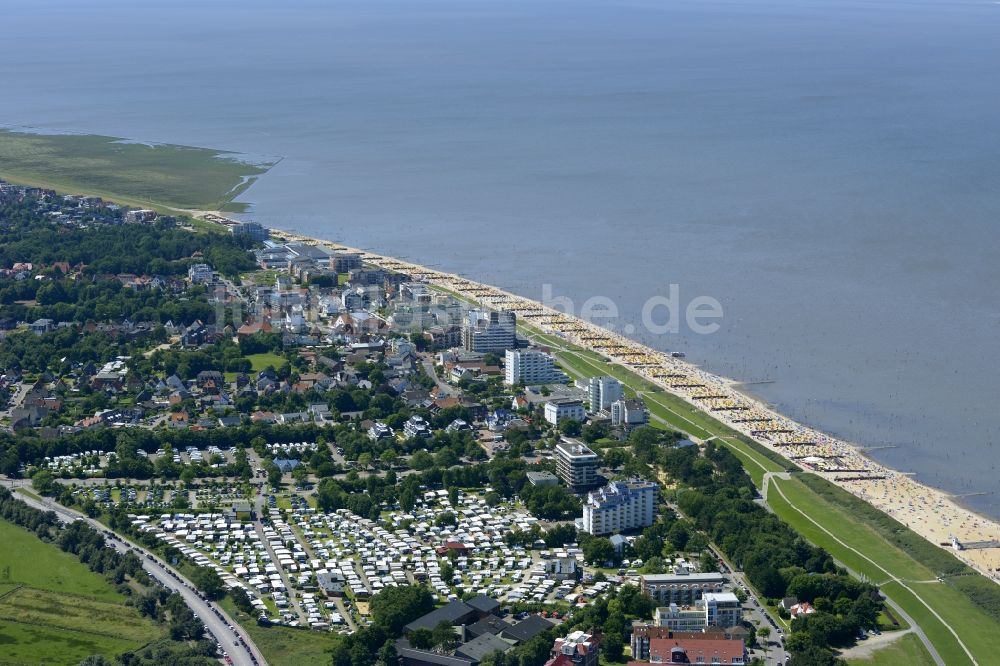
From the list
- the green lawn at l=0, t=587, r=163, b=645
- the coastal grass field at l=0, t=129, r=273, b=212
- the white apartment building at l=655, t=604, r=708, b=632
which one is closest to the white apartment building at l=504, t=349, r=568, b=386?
the white apartment building at l=655, t=604, r=708, b=632

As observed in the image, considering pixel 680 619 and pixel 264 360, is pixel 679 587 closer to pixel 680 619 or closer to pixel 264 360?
pixel 680 619

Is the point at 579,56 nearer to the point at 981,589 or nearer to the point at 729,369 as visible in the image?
the point at 729,369

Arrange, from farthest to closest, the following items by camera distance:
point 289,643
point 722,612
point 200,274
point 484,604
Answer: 1. point 200,274
2. point 484,604
3. point 722,612
4. point 289,643

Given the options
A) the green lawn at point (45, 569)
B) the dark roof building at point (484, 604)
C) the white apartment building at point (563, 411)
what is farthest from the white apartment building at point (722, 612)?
the white apartment building at point (563, 411)

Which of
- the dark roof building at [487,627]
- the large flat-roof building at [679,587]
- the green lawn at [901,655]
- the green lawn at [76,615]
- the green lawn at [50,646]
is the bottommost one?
the green lawn at [50,646]

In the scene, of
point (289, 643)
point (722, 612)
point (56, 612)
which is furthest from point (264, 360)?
point (722, 612)

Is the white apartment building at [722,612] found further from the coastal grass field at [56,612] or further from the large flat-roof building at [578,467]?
the coastal grass field at [56,612]

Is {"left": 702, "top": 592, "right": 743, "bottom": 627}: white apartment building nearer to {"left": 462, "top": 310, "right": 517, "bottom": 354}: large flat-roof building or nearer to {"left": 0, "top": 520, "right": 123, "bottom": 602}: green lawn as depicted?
{"left": 0, "top": 520, "right": 123, "bottom": 602}: green lawn
